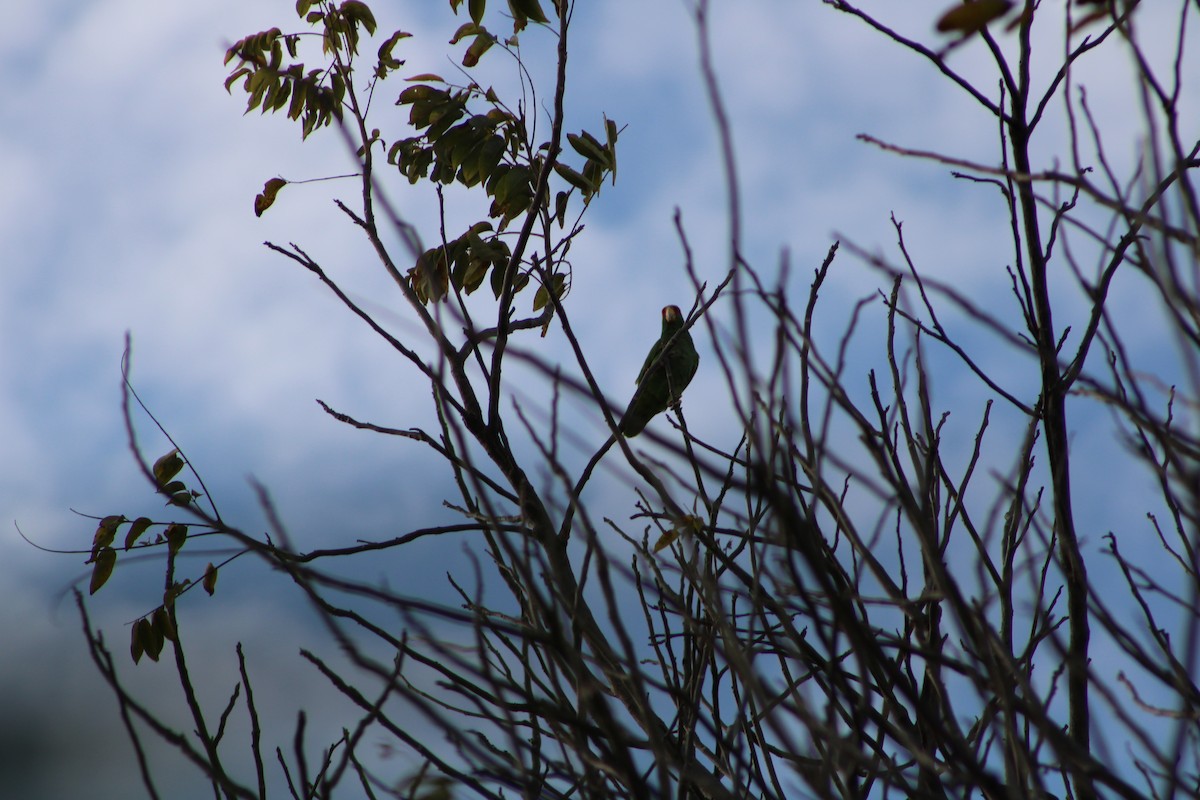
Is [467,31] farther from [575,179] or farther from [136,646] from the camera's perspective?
[136,646]

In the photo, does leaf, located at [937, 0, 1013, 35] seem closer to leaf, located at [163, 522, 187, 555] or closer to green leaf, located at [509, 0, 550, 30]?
green leaf, located at [509, 0, 550, 30]

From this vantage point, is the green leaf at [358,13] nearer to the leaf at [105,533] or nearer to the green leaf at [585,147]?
the green leaf at [585,147]

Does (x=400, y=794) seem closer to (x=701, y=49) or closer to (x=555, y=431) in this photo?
(x=555, y=431)

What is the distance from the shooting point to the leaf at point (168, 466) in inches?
119

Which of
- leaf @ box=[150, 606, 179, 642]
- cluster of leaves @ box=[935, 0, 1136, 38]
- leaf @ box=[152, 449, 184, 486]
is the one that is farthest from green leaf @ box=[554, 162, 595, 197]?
cluster of leaves @ box=[935, 0, 1136, 38]

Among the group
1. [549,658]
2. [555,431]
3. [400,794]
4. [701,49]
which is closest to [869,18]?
[701,49]

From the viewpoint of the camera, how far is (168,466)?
9.95ft

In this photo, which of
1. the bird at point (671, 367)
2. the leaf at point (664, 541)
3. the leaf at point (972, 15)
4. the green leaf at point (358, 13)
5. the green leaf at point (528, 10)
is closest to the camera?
the leaf at point (972, 15)

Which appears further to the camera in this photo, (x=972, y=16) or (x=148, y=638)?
(x=148, y=638)

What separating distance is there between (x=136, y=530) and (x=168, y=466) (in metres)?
0.24

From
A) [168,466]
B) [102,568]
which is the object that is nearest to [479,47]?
[168,466]

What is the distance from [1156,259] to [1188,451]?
10.8 inches

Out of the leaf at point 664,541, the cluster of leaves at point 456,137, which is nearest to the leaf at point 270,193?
the cluster of leaves at point 456,137

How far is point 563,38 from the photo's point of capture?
8.45ft
